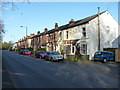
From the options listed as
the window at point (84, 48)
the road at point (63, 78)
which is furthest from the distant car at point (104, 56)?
the road at point (63, 78)

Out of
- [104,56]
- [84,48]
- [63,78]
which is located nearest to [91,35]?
[84,48]

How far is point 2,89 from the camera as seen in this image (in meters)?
7.94

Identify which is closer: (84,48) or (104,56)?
(104,56)

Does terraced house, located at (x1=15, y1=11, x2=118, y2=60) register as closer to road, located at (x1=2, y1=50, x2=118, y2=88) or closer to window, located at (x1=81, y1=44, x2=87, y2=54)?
window, located at (x1=81, y1=44, x2=87, y2=54)

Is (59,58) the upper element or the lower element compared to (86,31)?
lower

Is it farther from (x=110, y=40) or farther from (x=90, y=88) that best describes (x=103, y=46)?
(x=90, y=88)

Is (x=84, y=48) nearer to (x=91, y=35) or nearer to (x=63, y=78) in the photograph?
(x=91, y=35)

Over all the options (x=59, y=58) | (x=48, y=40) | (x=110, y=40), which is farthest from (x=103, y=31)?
(x=48, y=40)

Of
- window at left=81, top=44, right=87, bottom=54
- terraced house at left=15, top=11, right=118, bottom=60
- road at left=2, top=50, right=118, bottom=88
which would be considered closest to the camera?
road at left=2, top=50, right=118, bottom=88

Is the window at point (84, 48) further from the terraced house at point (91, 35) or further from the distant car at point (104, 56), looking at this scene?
the distant car at point (104, 56)

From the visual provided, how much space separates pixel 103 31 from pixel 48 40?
20.8m

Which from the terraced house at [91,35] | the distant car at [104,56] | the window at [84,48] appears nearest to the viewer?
the distant car at [104,56]

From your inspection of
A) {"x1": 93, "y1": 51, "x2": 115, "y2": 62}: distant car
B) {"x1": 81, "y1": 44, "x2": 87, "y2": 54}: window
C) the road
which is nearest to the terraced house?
{"x1": 81, "y1": 44, "x2": 87, "y2": 54}: window

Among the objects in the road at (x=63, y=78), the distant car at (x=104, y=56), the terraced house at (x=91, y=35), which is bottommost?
the road at (x=63, y=78)
